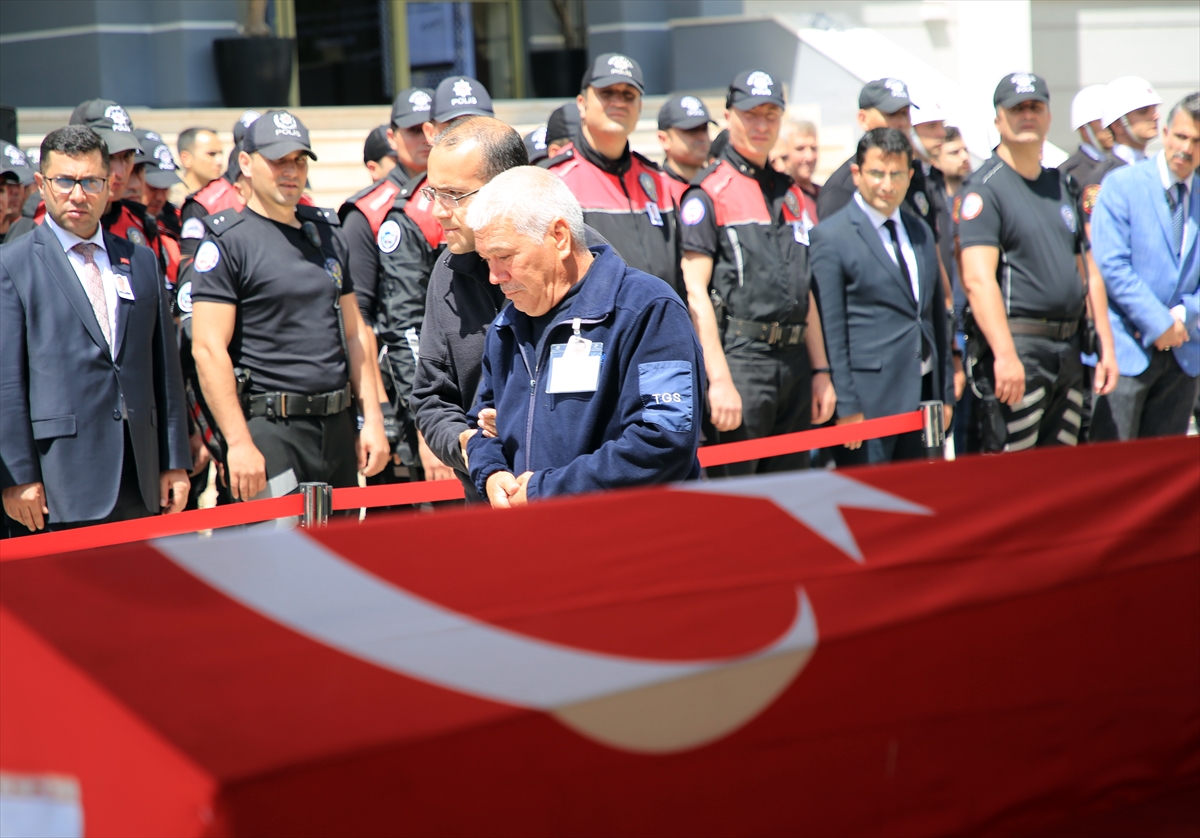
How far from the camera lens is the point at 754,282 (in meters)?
6.02

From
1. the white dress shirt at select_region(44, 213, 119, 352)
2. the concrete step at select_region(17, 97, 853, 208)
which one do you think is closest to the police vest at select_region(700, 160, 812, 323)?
the white dress shirt at select_region(44, 213, 119, 352)

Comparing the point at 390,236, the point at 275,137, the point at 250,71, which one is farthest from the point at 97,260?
the point at 250,71

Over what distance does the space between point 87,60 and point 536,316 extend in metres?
11.9

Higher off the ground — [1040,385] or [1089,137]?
[1089,137]

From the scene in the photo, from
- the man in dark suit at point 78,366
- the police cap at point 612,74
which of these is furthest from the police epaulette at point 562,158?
the man in dark suit at point 78,366

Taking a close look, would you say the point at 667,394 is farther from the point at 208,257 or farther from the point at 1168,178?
the point at 1168,178

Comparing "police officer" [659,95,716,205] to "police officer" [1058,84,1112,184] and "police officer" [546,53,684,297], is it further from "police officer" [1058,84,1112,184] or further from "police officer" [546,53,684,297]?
"police officer" [1058,84,1112,184]

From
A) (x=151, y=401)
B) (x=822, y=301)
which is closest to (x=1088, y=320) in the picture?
(x=822, y=301)

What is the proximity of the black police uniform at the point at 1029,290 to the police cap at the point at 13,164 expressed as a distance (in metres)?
4.62

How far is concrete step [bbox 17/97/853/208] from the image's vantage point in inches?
448

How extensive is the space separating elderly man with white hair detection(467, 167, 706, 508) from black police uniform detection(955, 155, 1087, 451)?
3.55 metres

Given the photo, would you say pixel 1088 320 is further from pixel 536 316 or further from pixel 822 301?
pixel 536 316

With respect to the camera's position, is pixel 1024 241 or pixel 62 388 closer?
pixel 62 388

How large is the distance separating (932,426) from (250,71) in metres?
9.73
